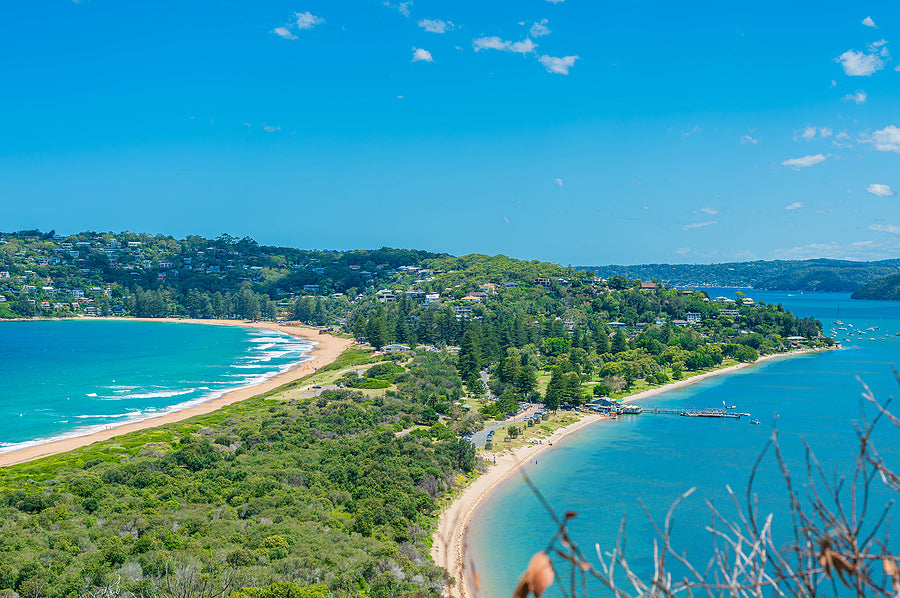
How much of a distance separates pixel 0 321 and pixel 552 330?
237 ft

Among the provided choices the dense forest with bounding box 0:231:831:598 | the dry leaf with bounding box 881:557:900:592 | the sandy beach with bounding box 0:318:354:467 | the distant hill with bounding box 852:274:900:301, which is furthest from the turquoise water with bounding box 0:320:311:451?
the distant hill with bounding box 852:274:900:301

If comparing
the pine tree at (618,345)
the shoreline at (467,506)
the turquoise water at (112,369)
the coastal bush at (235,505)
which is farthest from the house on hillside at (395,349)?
the coastal bush at (235,505)

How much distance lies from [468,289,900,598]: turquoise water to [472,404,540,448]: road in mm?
2904

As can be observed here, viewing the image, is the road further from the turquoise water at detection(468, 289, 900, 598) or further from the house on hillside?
the house on hillside

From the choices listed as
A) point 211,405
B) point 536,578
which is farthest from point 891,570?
point 211,405

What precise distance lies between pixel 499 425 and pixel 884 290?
438 ft

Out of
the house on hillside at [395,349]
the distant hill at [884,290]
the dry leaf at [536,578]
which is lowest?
the house on hillside at [395,349]

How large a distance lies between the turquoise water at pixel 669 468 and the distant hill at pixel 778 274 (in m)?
132

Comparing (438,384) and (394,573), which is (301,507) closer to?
(394,573)

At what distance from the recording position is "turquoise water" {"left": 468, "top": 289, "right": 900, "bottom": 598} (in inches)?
717

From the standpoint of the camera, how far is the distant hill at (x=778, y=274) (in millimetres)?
162750

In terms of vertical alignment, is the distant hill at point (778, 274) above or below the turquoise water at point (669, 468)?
above

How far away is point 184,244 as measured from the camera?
11888 cm

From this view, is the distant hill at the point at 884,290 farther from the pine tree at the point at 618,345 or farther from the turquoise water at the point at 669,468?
the pine tree at the point at 618,345
